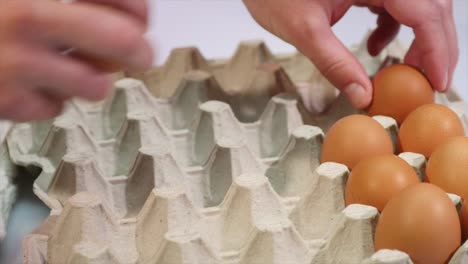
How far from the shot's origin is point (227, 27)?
1.44 m

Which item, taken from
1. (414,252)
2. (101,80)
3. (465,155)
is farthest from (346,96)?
(101,80)

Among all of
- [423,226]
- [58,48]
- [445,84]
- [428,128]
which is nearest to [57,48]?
[58,48]

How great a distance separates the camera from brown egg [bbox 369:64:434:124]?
981mm

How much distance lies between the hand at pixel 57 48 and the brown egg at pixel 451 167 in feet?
1.22

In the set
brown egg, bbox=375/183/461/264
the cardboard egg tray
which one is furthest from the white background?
brown egg, bbox=375/183/461/264

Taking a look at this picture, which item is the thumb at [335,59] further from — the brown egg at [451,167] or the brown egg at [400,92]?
the brown egg at [451,167]

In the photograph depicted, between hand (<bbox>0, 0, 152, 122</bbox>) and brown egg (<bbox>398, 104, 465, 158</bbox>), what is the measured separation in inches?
17.0

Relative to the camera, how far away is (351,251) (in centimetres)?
78

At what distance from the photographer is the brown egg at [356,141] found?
887 mm

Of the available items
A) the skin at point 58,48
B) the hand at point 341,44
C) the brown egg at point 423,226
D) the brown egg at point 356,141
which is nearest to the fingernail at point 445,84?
the hand at point 341,44

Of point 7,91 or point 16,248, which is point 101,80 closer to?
point 7,91

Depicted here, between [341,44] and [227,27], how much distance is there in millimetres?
460

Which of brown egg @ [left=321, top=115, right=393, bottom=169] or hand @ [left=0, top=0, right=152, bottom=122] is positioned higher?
hand @ [left=0, top=0, right=152, bottom=122]

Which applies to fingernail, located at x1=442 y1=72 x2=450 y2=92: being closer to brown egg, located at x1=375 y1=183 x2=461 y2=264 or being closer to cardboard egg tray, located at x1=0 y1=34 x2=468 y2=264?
cardboard egg tray, located at x1=0 y1=34 x2=468 y2=264
